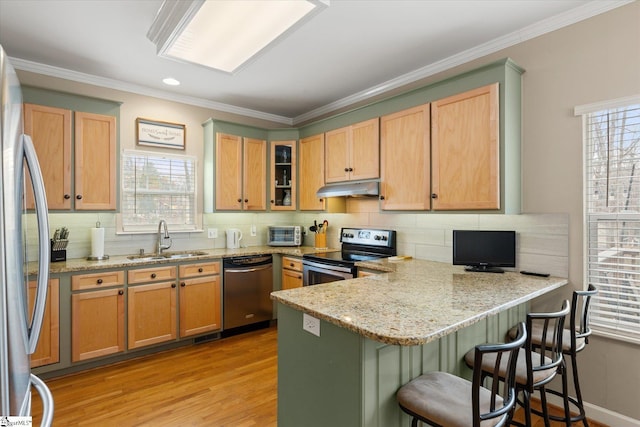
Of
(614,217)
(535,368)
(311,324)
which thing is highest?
(614,217)

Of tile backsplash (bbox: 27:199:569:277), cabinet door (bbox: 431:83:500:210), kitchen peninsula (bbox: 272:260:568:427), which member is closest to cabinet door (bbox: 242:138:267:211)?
tile backsplash (bbox: 27:199:569:277)

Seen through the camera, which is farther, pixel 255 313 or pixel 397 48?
pixel 255 313

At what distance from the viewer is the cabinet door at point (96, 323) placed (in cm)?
290

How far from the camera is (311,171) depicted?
4.22m

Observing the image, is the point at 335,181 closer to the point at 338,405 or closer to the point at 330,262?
the point at 330,262

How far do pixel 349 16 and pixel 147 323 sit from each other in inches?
126

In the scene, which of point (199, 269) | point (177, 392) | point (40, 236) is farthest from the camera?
point (199, 269)

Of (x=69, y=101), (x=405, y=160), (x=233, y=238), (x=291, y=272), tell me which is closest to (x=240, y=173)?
(x=233, y=238)

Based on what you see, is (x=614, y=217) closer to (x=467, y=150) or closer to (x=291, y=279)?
(x=467, y=150)

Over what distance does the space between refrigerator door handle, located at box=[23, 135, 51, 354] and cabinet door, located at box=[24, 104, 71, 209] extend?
7.43ft

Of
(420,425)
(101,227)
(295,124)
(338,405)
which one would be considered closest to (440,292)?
(420,425)

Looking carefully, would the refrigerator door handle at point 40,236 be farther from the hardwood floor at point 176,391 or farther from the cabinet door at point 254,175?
the cabinet door at point 254,175

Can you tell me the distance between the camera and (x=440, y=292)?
1.93m

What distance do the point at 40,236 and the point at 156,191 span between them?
280 centimetres
